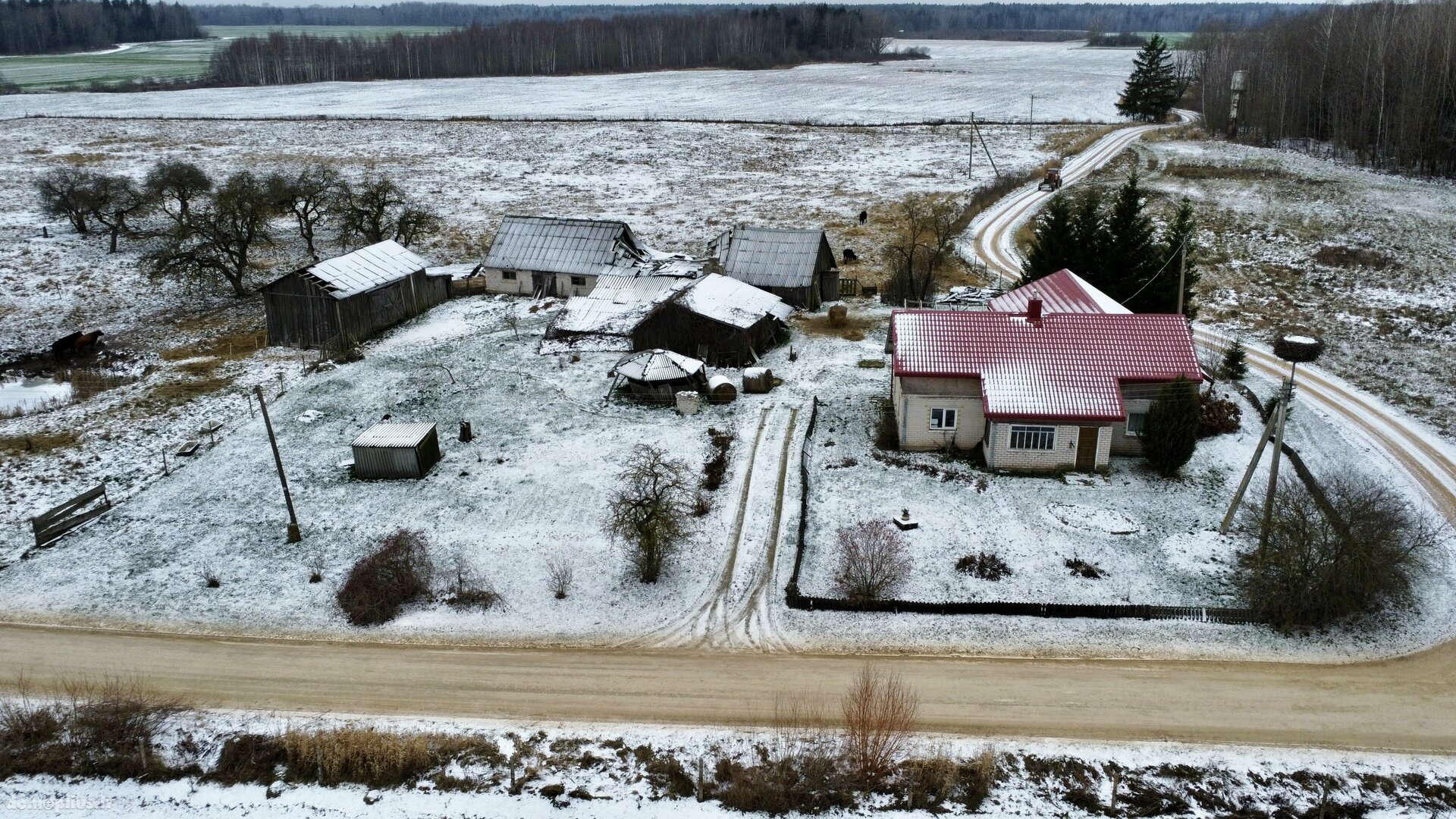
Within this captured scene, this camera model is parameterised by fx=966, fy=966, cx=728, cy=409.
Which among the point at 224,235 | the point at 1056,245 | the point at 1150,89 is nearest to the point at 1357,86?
the point at 1150,89

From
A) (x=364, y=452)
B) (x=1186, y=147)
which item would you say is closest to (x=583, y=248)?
(x=364, y=452)

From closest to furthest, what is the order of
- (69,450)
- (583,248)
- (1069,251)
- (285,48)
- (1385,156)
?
(69,450)
(1069,251)
(583,248)
(1385,156)
(285,48)

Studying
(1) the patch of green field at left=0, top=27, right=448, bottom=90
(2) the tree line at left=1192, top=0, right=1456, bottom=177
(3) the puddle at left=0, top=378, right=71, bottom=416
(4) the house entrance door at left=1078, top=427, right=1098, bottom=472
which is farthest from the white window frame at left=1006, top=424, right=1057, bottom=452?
(1) the patch of green field at left=0, top=27, right=448, bottom=90

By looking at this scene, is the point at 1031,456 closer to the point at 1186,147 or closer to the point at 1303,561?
the point at 1303,561

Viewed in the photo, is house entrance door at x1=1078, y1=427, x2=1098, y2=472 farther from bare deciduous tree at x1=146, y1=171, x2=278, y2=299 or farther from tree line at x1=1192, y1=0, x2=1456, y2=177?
tree line at x1=1192, y1=0, x2=1456, y2=177

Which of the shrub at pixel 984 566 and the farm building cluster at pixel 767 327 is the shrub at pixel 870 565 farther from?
the farm building cluster at pixel 767 327

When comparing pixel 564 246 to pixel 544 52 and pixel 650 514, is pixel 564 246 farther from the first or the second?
pixel 544 52
